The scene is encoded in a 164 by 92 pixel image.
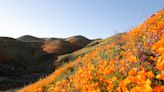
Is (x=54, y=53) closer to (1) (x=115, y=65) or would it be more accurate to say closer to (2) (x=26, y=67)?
(2) (x=26, y=67)

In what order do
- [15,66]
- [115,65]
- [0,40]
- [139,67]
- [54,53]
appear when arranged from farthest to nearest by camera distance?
[0,40] < [54,53] < [15,66] < [115,65] < [139,67]

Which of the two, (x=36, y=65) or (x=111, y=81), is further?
(x=36, y=65)

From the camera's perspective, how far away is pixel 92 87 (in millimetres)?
7320

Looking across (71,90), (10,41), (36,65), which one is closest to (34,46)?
(10,41)

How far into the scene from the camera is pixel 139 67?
6816 mm

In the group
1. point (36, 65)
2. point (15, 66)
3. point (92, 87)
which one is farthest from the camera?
point (36, 65)

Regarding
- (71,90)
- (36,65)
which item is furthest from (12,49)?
(71,90)

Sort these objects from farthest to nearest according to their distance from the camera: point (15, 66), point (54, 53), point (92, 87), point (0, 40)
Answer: point (0, 40)
point (54, 53)
point (15, 66)
point (92, 87)

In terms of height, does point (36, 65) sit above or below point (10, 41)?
below

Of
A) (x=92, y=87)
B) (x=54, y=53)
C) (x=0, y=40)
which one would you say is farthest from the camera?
(x=0, y=40)

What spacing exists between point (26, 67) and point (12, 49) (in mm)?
9509

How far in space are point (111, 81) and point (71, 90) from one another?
6.59 feet

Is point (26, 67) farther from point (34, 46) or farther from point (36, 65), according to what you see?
point (34, 46)

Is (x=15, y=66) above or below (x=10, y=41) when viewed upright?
below
